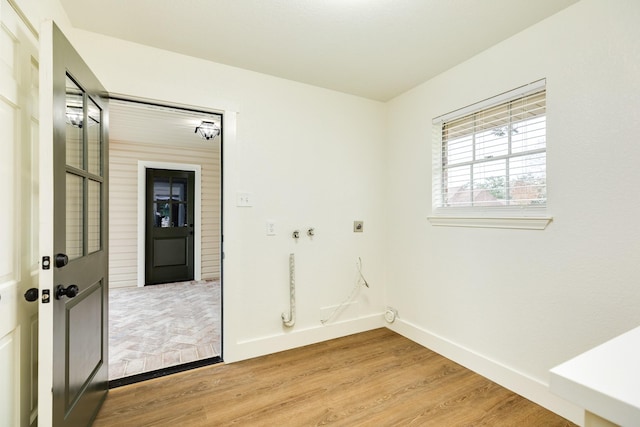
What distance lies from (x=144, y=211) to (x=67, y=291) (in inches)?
164

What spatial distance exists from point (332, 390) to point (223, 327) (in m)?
1.03

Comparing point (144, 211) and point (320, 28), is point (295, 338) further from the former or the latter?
point (144, 211)

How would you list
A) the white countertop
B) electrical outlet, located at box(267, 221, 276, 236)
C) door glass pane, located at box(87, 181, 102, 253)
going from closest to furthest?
1. the white countertop
2. door glass pane, located at box(87, 181, 102, 253)
3. electrical outlet, located at box(267, 221, 276, 236)

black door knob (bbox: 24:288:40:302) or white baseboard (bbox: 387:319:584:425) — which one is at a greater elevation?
black door knob (bbox: 24:288:40:302)

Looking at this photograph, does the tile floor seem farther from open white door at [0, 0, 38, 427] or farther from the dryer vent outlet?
the dryer vent outlet

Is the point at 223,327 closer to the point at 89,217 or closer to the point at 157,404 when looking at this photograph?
the point at 157,404

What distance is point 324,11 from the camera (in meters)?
1.86

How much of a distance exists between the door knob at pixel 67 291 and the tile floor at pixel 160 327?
1.25 metres

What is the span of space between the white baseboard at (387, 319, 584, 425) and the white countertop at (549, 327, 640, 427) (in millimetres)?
1142

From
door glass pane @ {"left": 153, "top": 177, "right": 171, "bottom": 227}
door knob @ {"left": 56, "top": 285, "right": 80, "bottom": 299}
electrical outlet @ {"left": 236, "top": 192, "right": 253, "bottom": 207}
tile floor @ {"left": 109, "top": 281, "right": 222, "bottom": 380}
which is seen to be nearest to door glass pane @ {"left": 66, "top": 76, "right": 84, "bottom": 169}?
door knob @ {"left": 56, "top": 285, "right": 80, "bottom": 299}

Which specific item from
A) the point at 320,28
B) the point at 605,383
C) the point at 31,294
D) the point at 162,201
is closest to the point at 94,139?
the point at 31,294

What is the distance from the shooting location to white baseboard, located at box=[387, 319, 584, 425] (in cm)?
183

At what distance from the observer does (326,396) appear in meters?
2.04

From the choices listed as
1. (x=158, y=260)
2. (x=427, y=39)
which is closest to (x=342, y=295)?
(x=427, y=39)
